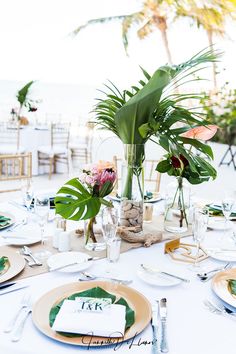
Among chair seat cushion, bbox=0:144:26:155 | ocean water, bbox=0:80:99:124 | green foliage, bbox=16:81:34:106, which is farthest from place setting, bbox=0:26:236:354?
ocean water, bbox=0:80:99:124

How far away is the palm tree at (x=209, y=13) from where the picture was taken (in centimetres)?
782

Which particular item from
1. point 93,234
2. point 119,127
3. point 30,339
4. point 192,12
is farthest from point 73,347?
point 192,12

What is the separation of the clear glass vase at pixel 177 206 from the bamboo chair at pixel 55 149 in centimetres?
396

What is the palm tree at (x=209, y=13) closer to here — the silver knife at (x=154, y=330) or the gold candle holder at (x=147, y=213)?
the gold candle holder at (x=147, y=213)

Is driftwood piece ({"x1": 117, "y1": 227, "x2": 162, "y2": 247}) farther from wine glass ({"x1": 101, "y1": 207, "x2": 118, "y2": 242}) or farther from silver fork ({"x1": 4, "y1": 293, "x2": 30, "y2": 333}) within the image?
silver fork ({"x1": 4, "y1": 293, "x2": 30, "y2": 333})

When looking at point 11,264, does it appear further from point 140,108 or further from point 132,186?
point 140,108

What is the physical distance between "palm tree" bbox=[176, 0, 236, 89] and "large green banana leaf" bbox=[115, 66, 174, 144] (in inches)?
276

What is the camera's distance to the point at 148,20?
9.04m

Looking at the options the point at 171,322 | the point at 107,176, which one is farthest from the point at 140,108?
the point at 171,322

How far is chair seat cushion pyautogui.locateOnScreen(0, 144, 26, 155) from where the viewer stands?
518 centimetres

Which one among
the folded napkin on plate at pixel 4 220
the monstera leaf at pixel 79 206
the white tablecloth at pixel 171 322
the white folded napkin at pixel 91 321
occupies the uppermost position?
the monstera leaf at pixel 79 206

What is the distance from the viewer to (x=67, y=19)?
11328 millimetres

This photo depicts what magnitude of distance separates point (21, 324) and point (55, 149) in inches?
184

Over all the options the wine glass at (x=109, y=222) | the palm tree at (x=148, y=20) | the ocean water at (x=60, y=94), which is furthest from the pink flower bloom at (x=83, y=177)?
the ocean water at (x=60, y=94)
